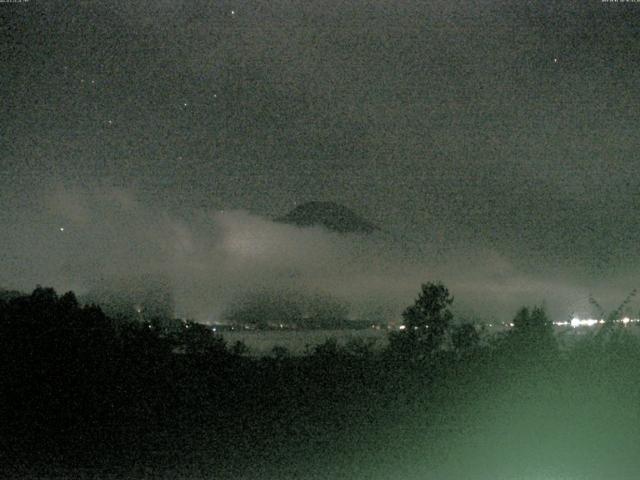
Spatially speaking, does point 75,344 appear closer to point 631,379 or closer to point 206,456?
point 206,456

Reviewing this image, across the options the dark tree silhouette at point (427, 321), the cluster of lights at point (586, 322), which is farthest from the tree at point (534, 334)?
the dark tree silhouette at point (427, 321)

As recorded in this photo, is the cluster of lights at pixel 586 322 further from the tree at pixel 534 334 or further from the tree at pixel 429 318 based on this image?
the tree at pixel 429 318

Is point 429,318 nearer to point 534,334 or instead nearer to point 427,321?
point 427,321

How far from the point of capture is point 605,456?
30.4 feet

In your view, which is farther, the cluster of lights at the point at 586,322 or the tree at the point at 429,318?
the tree at the point at 429,318

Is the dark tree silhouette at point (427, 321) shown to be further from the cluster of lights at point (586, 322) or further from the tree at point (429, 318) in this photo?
the cluster of lights at point (586, 322)

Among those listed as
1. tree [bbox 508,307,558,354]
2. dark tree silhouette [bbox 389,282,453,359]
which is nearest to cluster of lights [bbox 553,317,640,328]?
tree [bbox 508,307,558,354]

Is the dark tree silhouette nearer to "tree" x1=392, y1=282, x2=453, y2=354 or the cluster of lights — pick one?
"tree" x1=392, y1=282, x2=453, y2=354

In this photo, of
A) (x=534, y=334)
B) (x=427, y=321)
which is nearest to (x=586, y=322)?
(x=534, y=334)

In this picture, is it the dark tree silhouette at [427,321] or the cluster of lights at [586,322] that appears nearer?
the cluster of lights at [586,322]

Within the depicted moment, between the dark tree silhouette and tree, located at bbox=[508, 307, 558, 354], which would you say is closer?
tree, located at bbox=[508, 307, 558, 354]

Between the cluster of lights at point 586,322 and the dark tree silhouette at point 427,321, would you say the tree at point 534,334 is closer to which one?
the cluster of lights at point 586,322

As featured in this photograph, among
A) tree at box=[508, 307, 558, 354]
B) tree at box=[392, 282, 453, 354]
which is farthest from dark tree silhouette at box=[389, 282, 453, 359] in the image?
tree at box=[508, 307, 558, 354]

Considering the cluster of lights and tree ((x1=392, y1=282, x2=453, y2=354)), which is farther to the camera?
tree ((x1=392, y1=282, x2=453, y2=354))
